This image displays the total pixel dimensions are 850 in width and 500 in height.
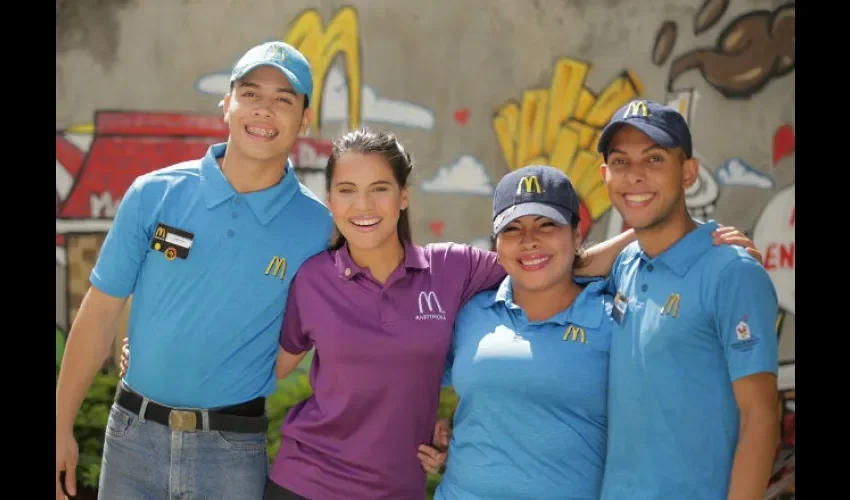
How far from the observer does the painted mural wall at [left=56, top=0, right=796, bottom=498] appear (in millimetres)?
5941

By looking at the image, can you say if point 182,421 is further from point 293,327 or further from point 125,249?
point 125,249

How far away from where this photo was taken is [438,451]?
9.91 feet

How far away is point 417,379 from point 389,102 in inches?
136

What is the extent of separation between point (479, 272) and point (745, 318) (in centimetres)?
100

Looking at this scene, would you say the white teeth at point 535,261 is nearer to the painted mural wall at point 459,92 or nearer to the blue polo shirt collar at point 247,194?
the blue polo shirt collar at point 247,194

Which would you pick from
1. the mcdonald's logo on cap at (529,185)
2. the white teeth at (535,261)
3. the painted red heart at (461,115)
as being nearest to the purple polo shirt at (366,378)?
the white teeth at (535,261)

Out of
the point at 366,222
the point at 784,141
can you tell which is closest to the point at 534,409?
the point at 366,222

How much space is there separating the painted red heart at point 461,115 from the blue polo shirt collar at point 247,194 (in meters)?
3.01

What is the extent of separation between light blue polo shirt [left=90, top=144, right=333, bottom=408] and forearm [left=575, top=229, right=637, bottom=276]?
1.03m

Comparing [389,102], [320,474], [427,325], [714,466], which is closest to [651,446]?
[714,466]

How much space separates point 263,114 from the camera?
3221mm

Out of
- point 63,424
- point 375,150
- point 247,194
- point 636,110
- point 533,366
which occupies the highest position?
point 636,110

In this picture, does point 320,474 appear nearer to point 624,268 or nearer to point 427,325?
point 427,325

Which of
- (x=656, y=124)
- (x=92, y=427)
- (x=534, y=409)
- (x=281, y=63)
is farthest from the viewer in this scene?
(x=92, y=427)
